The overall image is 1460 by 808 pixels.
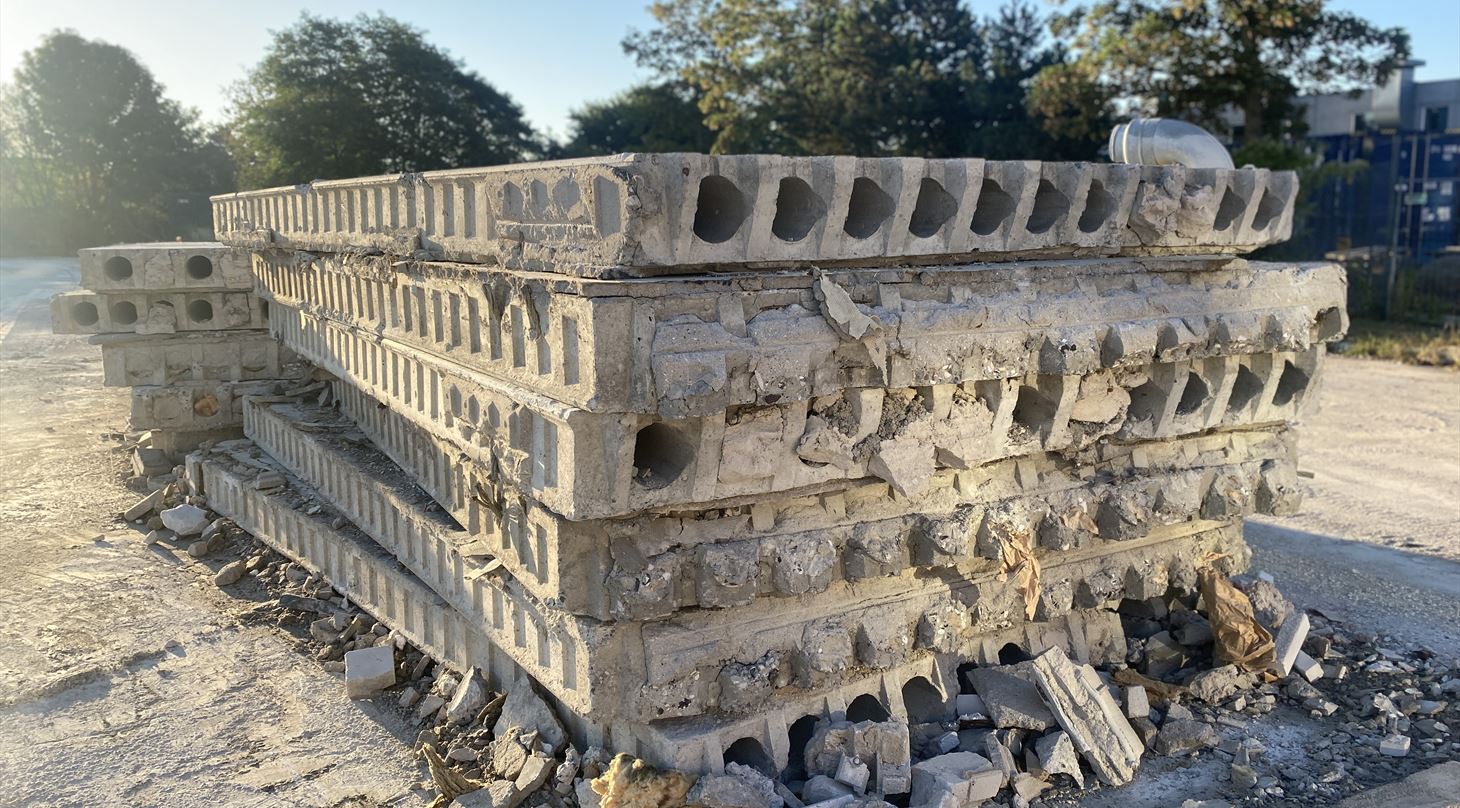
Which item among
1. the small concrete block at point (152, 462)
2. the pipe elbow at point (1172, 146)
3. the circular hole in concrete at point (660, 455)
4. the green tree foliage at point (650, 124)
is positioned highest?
the green tree foliage at point (650, 124)

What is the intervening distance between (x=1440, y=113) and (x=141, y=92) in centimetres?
3951

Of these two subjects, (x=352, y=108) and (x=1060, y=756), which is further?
(x=352, y=108)

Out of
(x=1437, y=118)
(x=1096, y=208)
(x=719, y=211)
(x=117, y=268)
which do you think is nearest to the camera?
(x=719, y=211)

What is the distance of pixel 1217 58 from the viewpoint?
20750mm

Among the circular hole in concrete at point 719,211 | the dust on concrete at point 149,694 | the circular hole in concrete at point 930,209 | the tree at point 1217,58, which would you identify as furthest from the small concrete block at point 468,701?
the tree at point 1217,58

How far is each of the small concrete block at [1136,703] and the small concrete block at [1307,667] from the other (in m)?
1.04

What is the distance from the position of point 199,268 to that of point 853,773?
23.8ft

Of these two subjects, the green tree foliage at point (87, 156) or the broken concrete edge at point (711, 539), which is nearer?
the broken concrete edge at point (711, 539)

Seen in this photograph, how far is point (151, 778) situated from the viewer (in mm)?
4406

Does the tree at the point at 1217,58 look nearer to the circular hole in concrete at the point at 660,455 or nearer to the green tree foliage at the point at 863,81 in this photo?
the green tree foliage at the point at 863,81

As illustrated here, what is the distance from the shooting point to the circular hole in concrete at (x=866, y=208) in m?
4.02

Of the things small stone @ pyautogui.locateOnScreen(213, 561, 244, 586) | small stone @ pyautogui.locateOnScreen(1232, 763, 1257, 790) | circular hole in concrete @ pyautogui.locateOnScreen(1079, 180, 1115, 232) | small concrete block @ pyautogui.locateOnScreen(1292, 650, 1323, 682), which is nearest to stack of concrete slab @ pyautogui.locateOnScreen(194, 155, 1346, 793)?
circular hole in concrete @ pyautogui.locateOnScreen(1079, 180, 1115, 232)

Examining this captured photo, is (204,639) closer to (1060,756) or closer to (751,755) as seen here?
(751,755)

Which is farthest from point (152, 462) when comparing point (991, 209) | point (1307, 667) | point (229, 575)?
point (1307, 667)
